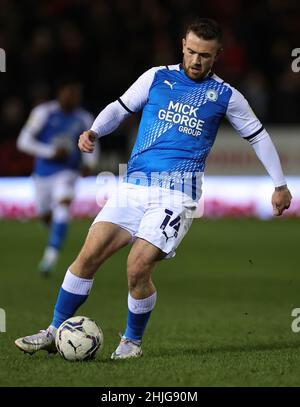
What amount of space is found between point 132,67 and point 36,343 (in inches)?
494

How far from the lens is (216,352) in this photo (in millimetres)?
6676

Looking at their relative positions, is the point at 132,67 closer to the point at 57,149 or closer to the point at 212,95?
the point at 57,149

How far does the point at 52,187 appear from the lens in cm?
1295

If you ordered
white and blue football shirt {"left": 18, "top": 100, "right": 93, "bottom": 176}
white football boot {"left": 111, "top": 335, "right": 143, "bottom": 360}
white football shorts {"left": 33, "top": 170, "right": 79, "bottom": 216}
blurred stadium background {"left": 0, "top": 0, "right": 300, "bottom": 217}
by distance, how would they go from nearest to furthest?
white football boot {"left": 111, "top": 335, "right": 143, "bottom": 360} → white football shorts {"left": 33, "top": 170, "right": 79, "bottom": 216} → white and blue football shirt {"left": 18, "top": 100, "right": 93, "bottom": 176} → blurred stadium background {"left": 0, "top": 0, "right": 300, "bottom": 217}

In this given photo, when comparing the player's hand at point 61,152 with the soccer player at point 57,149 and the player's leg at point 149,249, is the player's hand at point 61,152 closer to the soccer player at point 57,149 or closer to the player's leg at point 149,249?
the soccer player at point 57,149

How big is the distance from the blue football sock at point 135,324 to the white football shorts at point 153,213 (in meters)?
0.46

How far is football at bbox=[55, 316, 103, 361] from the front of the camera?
20.4 feet

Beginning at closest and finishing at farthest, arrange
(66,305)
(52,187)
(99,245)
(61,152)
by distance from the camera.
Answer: (99,245) < (66,305) < (61,152) < (52,187)

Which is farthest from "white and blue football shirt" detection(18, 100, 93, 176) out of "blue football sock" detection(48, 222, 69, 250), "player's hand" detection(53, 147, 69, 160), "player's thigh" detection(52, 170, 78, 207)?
"blue football sock" detection(48, 222, 69, 250)

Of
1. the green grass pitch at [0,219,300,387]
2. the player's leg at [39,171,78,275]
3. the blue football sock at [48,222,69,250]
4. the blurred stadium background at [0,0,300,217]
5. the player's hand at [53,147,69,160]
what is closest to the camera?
the green grass pitch at [0,219,300,387]

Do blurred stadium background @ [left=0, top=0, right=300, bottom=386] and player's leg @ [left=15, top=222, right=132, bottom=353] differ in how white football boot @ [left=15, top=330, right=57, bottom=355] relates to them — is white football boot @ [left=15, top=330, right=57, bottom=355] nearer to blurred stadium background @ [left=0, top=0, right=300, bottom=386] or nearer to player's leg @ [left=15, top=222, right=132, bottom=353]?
player's leg @ [left=15, top=222, right=132, bottom=353]

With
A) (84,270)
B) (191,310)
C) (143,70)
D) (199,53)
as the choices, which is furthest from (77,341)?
(143,70)

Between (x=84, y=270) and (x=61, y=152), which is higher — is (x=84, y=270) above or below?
above

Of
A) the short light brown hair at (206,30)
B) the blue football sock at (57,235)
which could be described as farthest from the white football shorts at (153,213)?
the blue football sock at (57,235)
